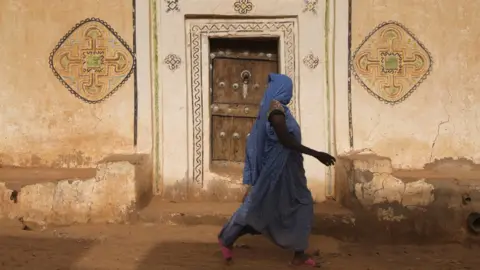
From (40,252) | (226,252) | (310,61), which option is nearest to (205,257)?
(226,252)

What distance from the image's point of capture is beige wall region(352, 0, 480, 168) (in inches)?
226

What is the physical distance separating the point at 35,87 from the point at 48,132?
1.65 ft

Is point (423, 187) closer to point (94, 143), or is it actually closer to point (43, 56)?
point (94, 143)

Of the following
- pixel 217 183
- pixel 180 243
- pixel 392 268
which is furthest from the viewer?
pixel 217 183

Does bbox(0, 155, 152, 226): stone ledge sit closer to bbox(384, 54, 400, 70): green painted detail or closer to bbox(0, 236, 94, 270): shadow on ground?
bbox(0, 236, 94, 270): shadow on ground

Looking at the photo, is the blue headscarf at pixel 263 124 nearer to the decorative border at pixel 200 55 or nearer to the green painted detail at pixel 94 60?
the decorative border at pixel 200 55

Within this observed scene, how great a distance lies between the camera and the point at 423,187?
189 inches

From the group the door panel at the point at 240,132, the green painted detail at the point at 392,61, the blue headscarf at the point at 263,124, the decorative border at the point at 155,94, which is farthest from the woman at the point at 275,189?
the green painted detail at the point at 392,61

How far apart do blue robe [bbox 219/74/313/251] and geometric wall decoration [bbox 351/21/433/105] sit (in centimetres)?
204

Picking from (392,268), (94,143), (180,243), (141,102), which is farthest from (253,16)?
(392,268)

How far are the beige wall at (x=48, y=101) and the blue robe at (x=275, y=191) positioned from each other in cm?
220

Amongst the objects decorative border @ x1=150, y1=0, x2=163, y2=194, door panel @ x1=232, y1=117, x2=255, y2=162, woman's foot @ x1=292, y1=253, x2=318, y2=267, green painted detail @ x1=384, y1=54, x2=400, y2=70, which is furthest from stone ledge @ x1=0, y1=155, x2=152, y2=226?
green painted detail @ x1=384, y1=54, x2=400, y2=70

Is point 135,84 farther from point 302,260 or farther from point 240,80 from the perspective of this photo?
point 302,260

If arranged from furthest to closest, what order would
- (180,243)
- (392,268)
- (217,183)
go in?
(217,183), (180,243), (392,268)
